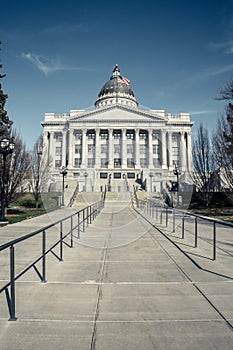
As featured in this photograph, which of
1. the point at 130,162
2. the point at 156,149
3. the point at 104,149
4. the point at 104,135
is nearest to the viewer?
the point at 130,162

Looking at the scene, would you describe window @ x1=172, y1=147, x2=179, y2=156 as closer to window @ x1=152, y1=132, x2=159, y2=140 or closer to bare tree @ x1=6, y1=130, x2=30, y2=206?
window @ x1=152, y1=132, x2=159, y2=140

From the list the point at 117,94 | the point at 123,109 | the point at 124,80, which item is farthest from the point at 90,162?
the point at 124,80

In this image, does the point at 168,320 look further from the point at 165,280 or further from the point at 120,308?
the point at 165,280

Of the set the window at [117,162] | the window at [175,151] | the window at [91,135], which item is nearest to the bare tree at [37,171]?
the window at [117,162]

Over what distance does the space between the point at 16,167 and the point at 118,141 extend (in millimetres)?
61932

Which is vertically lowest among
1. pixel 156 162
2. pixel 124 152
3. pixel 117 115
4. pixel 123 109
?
pixel 156 162

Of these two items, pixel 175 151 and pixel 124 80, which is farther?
pixel 124 80

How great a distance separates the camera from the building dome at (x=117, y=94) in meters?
99.1

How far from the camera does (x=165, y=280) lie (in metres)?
5.89

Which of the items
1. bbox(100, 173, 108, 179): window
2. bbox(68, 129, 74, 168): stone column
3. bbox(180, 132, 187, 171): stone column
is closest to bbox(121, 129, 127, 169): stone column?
bbox(100, 173, 108, 179): window

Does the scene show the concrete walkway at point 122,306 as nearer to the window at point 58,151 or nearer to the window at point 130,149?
the window at point 130,149

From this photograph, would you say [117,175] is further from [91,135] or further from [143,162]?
[91,135]

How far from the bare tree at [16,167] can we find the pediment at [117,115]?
5639cm

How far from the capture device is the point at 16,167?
23.0 meters
